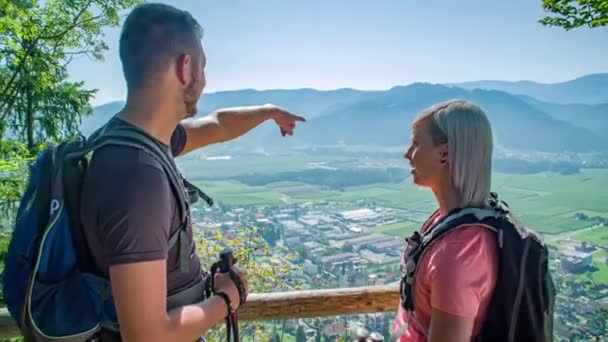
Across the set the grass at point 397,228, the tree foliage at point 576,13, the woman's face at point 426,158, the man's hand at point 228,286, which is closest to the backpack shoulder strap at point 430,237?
the woman's face at point 426,158

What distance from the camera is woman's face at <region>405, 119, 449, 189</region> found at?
1.69 metres

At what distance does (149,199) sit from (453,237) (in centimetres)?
98

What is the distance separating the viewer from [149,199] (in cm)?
100

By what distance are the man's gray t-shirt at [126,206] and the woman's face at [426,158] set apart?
3.37 ft

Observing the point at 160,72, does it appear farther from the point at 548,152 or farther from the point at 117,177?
the point at 548,152

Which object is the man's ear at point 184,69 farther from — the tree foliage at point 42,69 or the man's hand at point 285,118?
the tree foliage at point 42,69

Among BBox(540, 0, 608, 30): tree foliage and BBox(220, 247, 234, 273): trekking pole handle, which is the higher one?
BBox(540, 0, 608, 30): tree foliage

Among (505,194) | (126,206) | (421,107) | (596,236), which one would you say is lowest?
(505,194)

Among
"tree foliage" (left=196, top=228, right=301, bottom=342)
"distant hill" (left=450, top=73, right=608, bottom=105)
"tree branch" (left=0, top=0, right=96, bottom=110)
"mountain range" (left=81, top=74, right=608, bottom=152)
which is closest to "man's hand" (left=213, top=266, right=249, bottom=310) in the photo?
"tree foliage" (left=196, top=228, right=301, bottom=342)

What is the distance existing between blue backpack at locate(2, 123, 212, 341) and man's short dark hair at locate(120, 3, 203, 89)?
0.17 m

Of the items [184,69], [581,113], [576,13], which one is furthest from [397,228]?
[581,113]

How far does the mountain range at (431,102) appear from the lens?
44.6 m

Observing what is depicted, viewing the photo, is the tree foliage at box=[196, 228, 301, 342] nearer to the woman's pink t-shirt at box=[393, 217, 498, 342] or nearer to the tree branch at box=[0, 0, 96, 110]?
the tree branch at box=[0, 0, 96, 110]

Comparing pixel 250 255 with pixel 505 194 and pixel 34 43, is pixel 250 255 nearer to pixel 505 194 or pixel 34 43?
pixel 34 43
